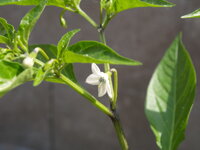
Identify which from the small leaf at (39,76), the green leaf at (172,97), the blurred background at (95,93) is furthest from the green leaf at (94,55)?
the blurred background at (95,93)

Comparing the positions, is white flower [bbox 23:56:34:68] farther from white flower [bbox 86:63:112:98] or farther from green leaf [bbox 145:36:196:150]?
green leaf [bbox 145:36:196:150]

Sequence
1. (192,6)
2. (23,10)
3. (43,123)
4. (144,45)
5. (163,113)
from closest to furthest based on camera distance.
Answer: (163,113), (192,6), (144,45), (23,10), (43,123)

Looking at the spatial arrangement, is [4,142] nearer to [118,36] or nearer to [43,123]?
[43,123]

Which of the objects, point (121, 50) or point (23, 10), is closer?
point (121, 50)

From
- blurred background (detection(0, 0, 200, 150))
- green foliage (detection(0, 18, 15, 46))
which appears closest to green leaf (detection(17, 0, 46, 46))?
green foliage (detection(0, 18, 15, 46))

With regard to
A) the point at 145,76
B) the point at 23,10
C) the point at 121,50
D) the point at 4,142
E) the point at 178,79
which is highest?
the point at 23,10

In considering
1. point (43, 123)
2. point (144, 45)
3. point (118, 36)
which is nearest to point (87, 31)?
point (118, 36)

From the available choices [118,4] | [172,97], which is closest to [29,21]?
[118,4]
